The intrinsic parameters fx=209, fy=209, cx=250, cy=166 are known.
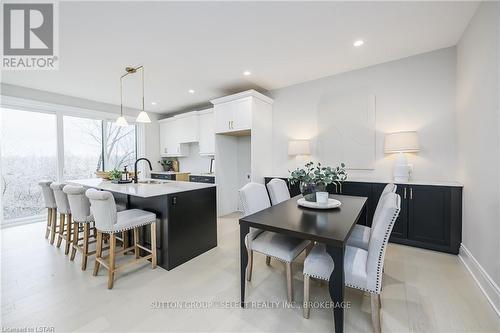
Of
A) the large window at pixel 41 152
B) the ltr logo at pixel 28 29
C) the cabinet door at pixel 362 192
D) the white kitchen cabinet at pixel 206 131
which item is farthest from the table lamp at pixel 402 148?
the large window at pixel 41 152

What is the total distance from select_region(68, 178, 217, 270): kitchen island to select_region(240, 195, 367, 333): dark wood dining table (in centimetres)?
103

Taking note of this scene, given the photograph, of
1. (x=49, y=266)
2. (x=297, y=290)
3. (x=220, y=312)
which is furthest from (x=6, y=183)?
(x=297, y=290)

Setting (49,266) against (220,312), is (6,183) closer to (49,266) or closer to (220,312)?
(49,266)

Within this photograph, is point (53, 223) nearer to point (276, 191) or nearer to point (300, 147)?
point (276, 191)

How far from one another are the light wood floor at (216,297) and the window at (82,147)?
2.58 meters

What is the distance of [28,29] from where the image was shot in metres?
2.28

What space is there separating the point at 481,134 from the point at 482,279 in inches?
53.5

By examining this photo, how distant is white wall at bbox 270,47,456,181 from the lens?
283 centimetres

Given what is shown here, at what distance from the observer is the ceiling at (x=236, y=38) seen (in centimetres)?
204

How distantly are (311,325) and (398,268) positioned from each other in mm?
1417

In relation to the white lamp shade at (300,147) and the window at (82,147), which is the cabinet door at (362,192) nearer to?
the white lamp shade at (300,147)

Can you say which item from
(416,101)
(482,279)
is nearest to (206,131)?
(416,101)

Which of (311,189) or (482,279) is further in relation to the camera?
(311,189)

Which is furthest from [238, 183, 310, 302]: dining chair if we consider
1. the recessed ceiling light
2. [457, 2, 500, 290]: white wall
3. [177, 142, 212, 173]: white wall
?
[177, 142, 212, 173]: white wall
